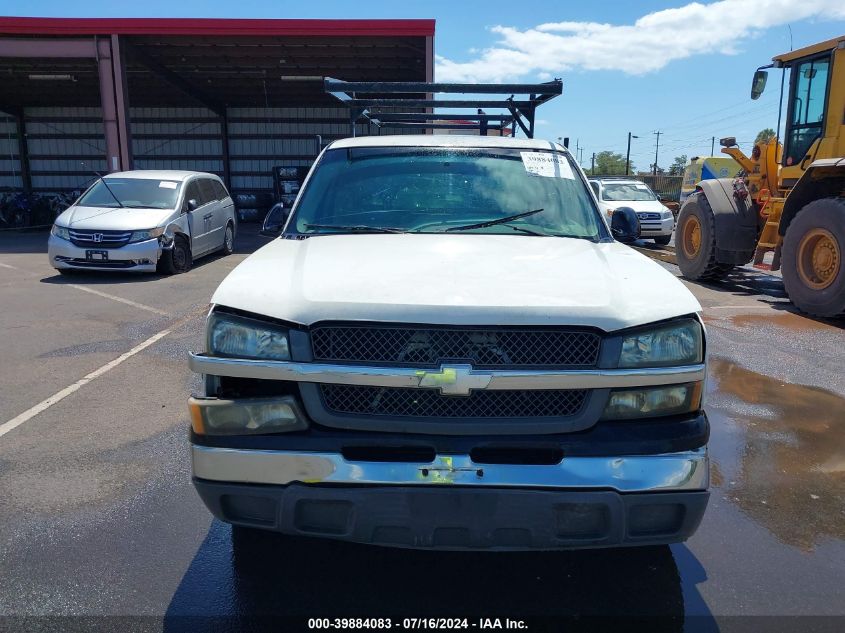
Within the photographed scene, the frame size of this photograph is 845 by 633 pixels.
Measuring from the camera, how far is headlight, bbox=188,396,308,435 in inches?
90.1

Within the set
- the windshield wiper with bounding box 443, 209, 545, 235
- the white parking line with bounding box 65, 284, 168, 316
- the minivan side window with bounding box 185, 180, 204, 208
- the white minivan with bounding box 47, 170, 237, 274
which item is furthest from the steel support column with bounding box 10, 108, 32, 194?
the windshield wiper with bounding box 443, 209, 545, 235

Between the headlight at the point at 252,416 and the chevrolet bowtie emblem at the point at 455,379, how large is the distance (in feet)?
1.50

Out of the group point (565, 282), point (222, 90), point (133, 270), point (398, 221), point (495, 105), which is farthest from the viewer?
point (222, 90)

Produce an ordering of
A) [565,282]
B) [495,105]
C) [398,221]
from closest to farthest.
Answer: [565,282], [398,221], [495,105]

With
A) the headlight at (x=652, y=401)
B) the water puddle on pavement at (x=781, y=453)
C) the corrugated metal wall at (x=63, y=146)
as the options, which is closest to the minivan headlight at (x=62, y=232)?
the water puddle on pavement at (x=781, y=453)

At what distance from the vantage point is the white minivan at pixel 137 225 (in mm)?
10273

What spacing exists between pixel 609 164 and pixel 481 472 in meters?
115

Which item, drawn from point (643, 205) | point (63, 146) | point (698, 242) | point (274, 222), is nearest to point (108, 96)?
point (63, 146)

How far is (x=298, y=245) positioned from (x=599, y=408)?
164 cm

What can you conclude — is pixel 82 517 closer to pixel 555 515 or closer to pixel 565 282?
pixel 555 515

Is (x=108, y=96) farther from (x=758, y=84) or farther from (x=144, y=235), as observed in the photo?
(x=758, y=84)

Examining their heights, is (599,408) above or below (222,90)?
below

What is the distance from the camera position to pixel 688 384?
2.37 m

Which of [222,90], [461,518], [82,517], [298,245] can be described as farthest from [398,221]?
[222,90]
